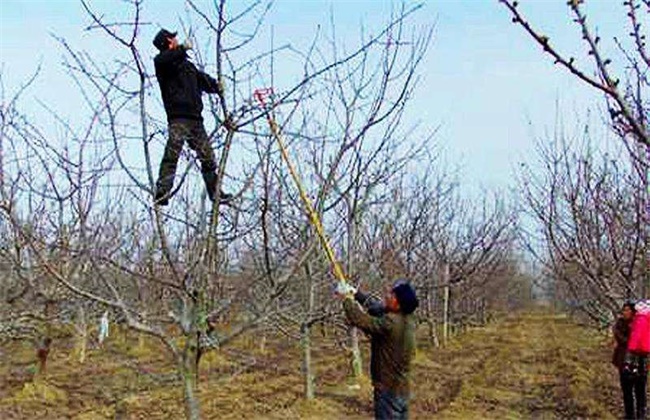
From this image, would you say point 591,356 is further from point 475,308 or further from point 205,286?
point 205,286

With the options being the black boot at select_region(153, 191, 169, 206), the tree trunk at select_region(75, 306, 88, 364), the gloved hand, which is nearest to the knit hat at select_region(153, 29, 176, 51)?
the black boot at select_region(153, 191, 169, 206)

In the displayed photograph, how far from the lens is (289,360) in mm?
18250

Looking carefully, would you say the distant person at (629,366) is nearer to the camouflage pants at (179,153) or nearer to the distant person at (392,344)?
the distant person at (392,344)

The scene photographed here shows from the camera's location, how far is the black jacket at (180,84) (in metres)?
3.54

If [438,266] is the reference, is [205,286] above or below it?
below

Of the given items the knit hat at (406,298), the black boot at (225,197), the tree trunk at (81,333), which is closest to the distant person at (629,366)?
the knit hat at (406,298)

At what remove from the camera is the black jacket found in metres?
3.54

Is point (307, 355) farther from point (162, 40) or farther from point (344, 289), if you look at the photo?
point (162, 40)

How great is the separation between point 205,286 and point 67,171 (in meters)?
0.83

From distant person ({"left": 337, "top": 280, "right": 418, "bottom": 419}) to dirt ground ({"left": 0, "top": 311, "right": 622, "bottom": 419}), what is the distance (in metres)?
2.25

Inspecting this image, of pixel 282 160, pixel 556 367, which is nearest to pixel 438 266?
pixel 556 367

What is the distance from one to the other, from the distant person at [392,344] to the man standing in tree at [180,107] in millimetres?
1985

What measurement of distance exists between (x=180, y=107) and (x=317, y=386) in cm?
1040

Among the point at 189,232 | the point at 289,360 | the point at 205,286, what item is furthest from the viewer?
the point at 289,360
